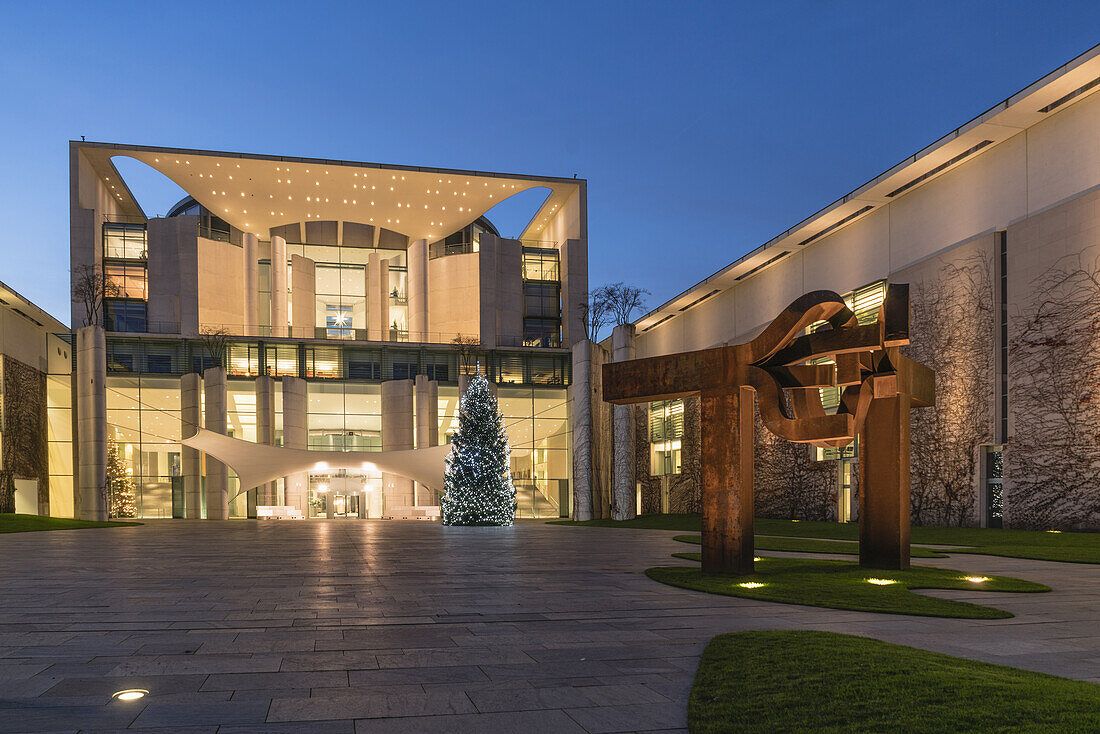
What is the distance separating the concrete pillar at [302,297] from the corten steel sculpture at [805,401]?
3793 centimetres

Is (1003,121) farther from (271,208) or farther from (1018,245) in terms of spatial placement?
(271,208)

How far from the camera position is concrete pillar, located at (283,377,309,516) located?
128 ft

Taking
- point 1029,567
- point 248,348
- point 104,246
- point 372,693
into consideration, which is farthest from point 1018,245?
point 104,246

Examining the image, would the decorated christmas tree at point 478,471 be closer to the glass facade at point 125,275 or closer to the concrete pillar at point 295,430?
the concrete pillar at point 295,430

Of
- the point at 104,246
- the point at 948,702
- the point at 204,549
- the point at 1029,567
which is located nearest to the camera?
the point at 948,702

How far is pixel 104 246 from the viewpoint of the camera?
42.8 meters

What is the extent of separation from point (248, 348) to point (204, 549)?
2679 cm

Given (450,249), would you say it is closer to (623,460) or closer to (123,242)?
(123,242)

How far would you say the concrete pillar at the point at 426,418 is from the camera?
132 ft

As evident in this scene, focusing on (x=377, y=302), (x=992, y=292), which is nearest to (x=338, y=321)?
(x=377, y=302)

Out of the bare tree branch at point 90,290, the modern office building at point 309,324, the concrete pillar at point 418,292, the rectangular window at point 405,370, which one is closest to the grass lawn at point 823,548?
the modern office building at point 309,324

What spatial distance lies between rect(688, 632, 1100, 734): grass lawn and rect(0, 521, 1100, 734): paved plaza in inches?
11.1

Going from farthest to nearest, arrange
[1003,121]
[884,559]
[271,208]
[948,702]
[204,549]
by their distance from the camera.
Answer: [271,208], [1003,121], [204,549], [884,559], [948,702]

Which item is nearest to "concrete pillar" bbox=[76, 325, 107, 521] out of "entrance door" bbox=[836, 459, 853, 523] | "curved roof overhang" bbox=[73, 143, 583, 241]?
"curved roof overhang" bbox=[73, 143, 583, 241]
